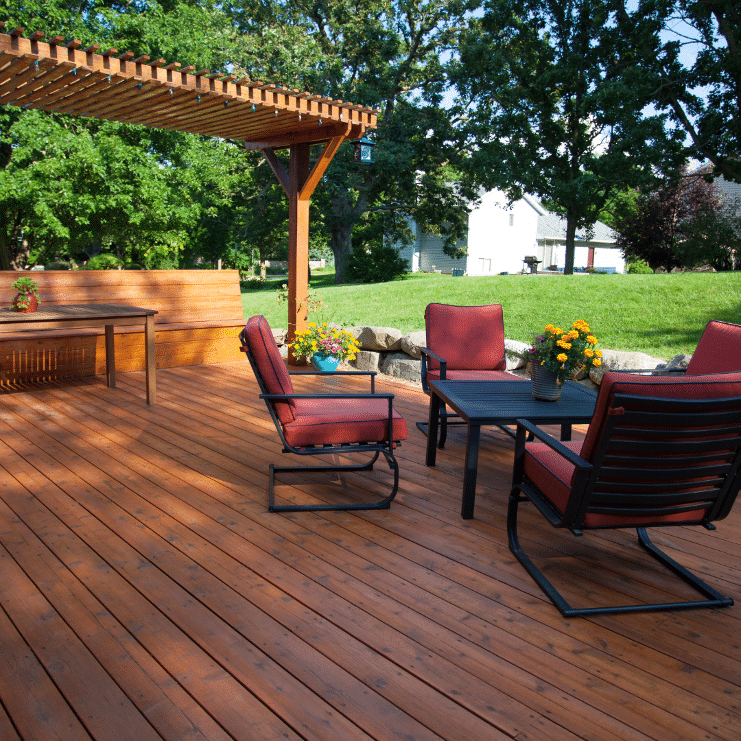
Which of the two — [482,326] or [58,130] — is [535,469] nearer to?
[482,326]

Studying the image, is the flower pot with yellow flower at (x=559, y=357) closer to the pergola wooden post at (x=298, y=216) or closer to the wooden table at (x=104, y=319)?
the wooden table at (x=104, y=319)

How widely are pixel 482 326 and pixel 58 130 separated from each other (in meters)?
11.0

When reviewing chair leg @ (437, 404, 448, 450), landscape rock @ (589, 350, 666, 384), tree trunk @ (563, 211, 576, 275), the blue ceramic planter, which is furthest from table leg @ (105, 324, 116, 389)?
tree trunk @ (563, 211, 576, 275)

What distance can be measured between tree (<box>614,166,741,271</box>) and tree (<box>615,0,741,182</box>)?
1.09 meters

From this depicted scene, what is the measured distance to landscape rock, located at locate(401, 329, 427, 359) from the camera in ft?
22.3

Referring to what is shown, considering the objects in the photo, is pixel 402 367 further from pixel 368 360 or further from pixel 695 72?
pixel 695 72

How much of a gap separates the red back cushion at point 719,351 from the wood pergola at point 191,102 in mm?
3873

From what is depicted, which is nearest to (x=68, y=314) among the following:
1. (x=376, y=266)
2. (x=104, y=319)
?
(x=104, y=319)

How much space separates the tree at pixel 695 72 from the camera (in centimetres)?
1520

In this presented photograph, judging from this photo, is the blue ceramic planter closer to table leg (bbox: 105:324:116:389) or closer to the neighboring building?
table leg (bbox: 105:324:116:389)

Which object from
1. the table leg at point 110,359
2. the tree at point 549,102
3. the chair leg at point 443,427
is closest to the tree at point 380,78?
the tree at point 549,102

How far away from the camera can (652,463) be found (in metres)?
2.27

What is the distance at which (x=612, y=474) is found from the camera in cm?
229

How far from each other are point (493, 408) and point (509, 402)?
238 millimetres
